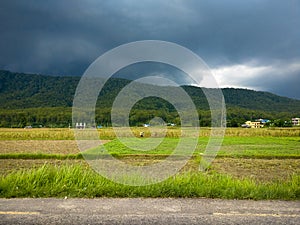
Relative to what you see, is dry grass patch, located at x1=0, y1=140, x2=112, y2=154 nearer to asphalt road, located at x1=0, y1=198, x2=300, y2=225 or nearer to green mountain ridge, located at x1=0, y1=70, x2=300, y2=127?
asphalt road, located at x1=0, y1=198, x2=300, y2=225

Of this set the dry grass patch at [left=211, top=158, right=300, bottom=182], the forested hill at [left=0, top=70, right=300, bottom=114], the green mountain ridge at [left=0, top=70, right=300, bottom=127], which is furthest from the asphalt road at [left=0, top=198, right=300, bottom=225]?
the forested hill at [left=0, top=70, right=300, bottom=114]

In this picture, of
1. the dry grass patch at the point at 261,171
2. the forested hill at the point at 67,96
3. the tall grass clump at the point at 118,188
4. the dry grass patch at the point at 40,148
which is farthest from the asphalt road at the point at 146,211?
the forested hill at the point at 67,96

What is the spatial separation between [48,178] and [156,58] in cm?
589

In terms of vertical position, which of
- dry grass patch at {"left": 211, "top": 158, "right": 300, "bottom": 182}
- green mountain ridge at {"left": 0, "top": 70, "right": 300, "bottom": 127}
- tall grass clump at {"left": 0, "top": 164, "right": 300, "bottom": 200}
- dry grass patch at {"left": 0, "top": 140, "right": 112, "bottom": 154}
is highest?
green mountain ridge at {"left": 0, "top": 70, "right": 300, "bottom": 127}

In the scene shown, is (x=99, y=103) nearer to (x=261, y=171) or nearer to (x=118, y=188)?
(x=261, y=171)

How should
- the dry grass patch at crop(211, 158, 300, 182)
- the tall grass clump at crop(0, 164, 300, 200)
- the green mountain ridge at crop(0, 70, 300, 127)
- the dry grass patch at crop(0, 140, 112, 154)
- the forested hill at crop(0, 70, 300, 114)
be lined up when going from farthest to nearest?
the forested hill at crop(0, 70, 300, 114) < the green mountain ridge at crop(0, 70, 300, 127) < the dry grass patch at crop(0, 140, 112, 154) < the dry grass patch at crop(211, 158, 300, 182) < the tall grass clump at crop(0, 164, 300, 200)

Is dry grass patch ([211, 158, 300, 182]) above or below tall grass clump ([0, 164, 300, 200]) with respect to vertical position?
below

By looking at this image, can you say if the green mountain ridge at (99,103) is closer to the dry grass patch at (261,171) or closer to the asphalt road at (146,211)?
the dry grass patch at (261,171)

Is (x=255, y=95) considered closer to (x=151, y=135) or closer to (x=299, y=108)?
(x=299, y=108)

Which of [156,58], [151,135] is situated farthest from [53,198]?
[151,135]

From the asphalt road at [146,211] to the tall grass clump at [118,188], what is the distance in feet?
1.05

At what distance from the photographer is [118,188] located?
6453 mm

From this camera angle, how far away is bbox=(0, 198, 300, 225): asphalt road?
4633mm

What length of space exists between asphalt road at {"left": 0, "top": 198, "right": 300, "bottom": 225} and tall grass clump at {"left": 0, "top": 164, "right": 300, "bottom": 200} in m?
0.32
